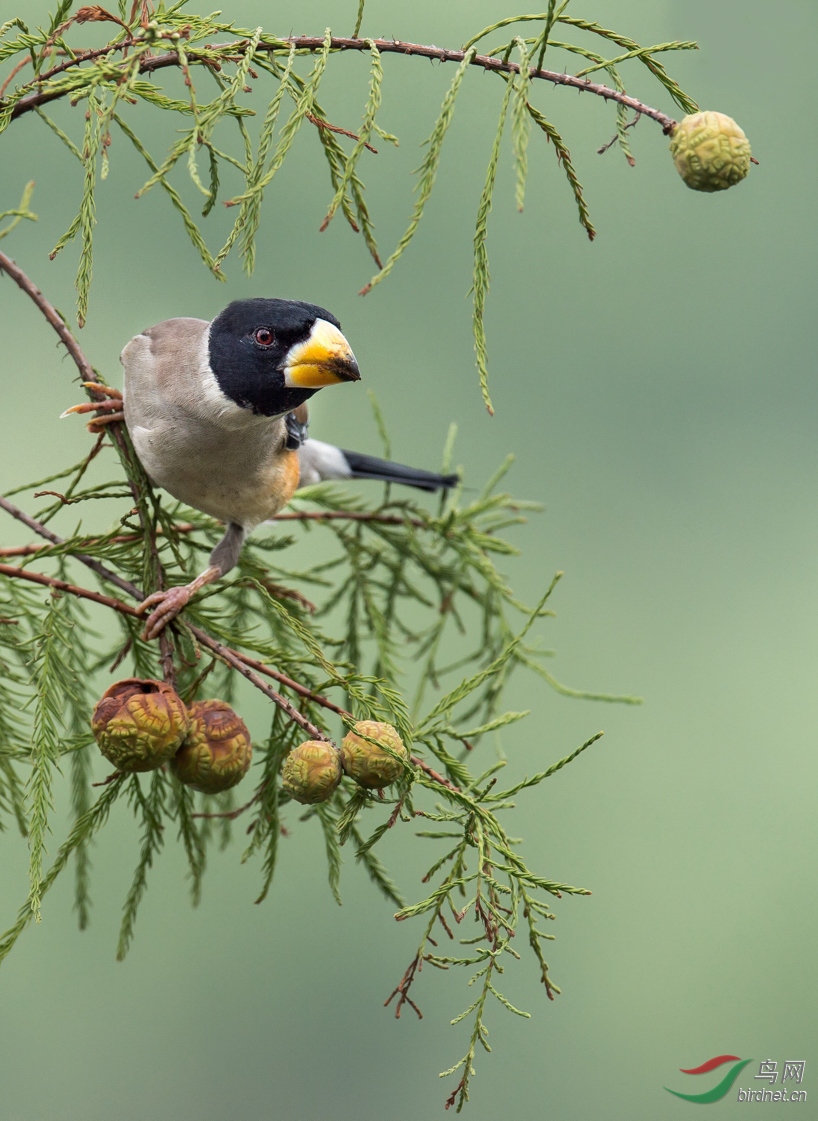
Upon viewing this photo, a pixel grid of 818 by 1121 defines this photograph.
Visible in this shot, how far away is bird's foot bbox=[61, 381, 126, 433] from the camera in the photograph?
1.67 m

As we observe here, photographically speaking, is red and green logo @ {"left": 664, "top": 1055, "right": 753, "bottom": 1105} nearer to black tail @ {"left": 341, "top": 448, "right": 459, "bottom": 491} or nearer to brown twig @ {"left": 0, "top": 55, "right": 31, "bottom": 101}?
black tail @ {"left": 341, "top": 448, "right": 459, "bottom": 491}

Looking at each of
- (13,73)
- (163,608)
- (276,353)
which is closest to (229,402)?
(276,353)

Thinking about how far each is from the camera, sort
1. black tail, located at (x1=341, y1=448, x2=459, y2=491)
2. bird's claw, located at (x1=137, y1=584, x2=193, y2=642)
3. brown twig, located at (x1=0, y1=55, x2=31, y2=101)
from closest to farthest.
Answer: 1. brown twig, located at (x1=0, y1=55, x2=31, y2=101)
2. bird's claw, located at (x1=137, y1=584, x2=193, y2=642)
3. black tail, located at (x1=341, y1=448, x2=459, y2=491)

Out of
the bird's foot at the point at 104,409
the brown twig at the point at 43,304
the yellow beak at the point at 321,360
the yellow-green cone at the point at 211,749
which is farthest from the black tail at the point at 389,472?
the yellow-green cone at the point at 211,749

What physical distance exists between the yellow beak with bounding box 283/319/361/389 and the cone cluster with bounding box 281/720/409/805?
0.52 meters

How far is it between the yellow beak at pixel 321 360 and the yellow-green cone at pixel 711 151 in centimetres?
53

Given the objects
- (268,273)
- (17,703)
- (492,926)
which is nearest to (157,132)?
(268,273)

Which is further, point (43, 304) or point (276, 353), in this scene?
point (276, 353)

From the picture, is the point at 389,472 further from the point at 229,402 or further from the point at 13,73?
the point at 13,73

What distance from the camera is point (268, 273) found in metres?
7.14

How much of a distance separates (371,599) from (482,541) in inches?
8.4

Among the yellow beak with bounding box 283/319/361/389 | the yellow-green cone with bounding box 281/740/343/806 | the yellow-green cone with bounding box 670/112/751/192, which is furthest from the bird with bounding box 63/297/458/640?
the yellow-green cone with bounding box 670/112/751/192

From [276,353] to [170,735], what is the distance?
0.61m

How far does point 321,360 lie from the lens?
1.45 metres
